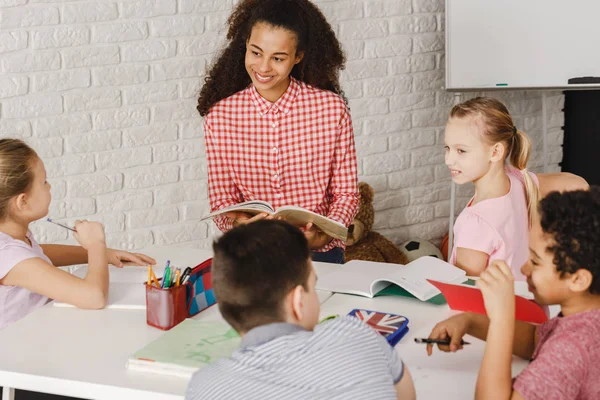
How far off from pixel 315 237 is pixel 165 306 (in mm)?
703

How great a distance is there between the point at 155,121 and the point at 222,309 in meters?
1.99

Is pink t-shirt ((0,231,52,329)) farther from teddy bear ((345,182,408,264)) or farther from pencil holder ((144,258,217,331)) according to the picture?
teddy bear ((345,182,408,264))

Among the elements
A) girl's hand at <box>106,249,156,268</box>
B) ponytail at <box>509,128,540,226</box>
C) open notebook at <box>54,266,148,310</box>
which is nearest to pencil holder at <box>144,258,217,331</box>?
open notebook at <box>54,266,148,310</box>

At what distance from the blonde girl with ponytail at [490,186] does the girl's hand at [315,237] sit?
35 centimetres

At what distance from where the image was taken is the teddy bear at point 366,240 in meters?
3.43

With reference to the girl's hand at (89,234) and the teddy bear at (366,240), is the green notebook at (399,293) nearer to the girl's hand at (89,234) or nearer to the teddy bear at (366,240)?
the girl's hand at (89,234)

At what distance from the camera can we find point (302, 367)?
107 cm

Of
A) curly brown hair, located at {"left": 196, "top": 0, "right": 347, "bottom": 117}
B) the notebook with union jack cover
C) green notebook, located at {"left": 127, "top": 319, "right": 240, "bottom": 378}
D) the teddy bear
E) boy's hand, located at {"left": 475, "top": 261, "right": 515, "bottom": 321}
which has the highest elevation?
curly brown hair, located at {"left": 196, "top": 0, "right": 347, "bottom": 117}

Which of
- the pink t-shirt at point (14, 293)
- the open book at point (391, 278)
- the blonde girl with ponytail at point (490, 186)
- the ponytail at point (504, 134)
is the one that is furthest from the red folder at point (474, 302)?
the pink t-shirt at point (14, 293)

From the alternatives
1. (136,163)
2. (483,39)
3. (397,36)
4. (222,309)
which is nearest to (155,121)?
(136,163)

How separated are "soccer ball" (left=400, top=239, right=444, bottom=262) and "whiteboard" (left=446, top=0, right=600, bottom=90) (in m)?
0.69

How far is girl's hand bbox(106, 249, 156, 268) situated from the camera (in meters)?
2.00

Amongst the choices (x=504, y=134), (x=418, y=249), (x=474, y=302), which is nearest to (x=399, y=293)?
(x=474, y=302)

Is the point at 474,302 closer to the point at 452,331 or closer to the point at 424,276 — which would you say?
the point at 452,331
